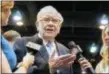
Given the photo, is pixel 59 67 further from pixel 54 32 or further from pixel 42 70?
pixel 54 32

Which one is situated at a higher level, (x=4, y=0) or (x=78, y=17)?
(x=4, y=0)

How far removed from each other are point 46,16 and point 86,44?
8.36 metres

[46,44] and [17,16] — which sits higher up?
[46,44]

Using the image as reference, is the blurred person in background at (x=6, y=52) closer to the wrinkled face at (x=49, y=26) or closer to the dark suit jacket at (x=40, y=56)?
the dark suit jacket at (x=40, y=56)

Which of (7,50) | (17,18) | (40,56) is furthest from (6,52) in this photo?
(17,18)

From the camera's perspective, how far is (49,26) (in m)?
1.87

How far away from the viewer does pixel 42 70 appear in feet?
→ 5.74

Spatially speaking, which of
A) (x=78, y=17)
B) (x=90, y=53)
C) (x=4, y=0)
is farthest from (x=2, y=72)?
(x=90, y=53)

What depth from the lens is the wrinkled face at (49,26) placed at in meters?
1.86

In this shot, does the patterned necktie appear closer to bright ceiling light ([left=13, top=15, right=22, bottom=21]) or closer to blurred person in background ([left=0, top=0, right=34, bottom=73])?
blurred person in background ([left=0, top=0, right=34, bottom=73])

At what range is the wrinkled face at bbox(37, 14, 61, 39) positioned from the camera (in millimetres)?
1859

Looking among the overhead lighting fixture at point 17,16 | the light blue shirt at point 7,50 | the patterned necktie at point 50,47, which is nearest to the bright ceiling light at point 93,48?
the overhead lighting fixture at point 17,16

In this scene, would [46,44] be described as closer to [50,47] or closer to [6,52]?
[50,47]

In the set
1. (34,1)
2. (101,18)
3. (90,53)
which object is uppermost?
(34,1)
